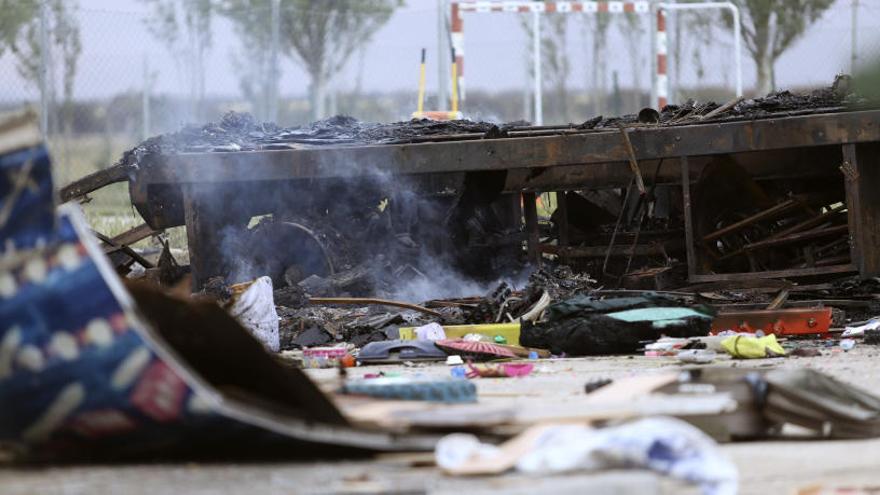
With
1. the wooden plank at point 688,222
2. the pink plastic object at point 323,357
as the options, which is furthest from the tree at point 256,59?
the pink plastic object at point 323,357

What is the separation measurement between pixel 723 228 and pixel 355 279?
307 cm

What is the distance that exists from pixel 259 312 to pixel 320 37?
1420cm

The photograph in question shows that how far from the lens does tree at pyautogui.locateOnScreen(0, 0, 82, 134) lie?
18.4 meters

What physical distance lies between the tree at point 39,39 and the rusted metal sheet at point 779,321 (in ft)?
32.0

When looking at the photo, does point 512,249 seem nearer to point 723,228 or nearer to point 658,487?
point 723,228

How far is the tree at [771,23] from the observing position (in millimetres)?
29328

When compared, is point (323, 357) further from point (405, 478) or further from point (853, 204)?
point (405, 478)

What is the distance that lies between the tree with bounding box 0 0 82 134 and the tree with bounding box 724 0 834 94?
1369 centimetres

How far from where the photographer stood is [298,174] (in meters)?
12.5

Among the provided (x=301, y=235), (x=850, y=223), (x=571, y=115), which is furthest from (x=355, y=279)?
(x=571, y=115)

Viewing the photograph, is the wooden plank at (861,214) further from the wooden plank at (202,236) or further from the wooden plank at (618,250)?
the wooden plank at (202,236)

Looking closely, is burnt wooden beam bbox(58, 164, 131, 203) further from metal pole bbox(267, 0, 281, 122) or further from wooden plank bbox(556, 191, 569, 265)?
metal pole bbox(267, 0, 281, 122)

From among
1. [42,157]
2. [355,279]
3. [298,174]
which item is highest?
[42,157]

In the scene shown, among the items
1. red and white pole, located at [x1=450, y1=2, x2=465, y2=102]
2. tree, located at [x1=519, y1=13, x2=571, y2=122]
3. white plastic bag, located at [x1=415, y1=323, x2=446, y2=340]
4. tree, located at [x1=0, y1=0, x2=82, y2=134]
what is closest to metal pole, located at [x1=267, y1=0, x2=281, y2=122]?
tree, located at [x1=0, y1=0, x2=82, y2=134]
